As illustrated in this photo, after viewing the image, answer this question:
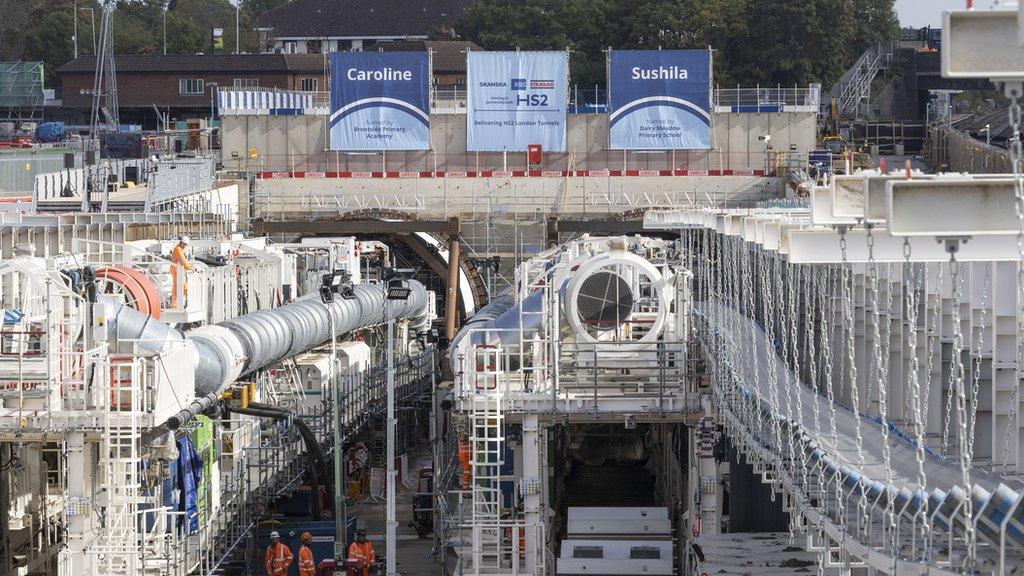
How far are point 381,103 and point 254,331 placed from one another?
31230mm

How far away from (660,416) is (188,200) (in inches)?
1075

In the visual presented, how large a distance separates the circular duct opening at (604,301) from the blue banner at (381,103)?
33516mm

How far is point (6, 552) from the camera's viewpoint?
27500 mm

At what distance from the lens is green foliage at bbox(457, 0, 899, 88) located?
84.7 m

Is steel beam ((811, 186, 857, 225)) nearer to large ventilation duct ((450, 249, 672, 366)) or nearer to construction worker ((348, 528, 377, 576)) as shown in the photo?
large ventilation duct ((450, 249, 672, 366))

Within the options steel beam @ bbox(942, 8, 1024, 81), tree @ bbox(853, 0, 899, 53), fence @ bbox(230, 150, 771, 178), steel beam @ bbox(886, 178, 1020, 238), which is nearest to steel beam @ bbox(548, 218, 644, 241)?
fence @ bbox(230, 150, 771, 178)

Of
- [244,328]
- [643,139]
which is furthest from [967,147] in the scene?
[244,328]

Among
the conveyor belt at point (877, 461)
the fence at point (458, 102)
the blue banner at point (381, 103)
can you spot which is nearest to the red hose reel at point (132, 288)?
the conveyor belt at point (877, 461)

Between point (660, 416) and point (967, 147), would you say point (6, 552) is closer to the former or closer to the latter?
point (660, 416)

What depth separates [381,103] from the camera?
63125mm

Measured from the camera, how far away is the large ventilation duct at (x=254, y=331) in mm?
27439

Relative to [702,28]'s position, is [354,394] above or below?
below

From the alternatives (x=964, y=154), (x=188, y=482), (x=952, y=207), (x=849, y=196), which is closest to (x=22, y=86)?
(x=964, y=154)

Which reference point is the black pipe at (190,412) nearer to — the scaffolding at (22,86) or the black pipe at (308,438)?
the black pipe at (308,438)
